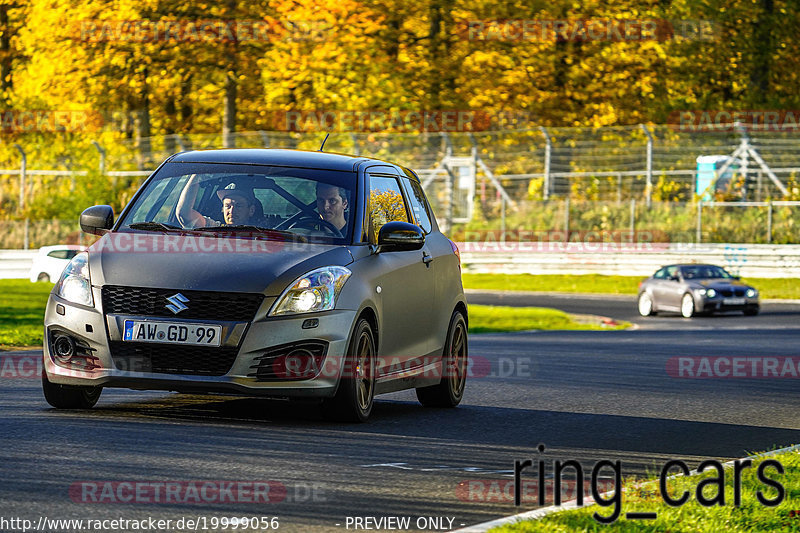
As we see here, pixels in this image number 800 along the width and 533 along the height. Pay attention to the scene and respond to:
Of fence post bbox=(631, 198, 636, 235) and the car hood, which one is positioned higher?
the car hood

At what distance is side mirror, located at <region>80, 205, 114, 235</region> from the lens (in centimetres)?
1049

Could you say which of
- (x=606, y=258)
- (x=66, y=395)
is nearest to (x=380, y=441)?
(x=66, y=395)

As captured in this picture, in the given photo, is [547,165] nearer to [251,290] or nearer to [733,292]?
[733,292]

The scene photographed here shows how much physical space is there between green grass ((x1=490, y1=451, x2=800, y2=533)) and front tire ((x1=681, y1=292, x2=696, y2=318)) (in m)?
26.0

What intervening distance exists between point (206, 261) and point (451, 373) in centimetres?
303

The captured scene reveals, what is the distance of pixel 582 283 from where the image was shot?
4403 cm

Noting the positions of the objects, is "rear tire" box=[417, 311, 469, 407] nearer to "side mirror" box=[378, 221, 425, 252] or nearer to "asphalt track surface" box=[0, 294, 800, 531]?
"asphalt track surface" box=[0, 294, 800, 531]

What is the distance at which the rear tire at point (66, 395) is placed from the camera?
10062 millimetres

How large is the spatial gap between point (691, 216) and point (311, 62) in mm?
12243

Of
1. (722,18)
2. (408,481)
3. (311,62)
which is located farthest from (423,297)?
(722,18)

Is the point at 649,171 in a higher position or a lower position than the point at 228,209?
lower

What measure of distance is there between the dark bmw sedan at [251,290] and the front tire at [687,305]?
23.0m

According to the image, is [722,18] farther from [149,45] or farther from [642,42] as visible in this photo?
[149,45]

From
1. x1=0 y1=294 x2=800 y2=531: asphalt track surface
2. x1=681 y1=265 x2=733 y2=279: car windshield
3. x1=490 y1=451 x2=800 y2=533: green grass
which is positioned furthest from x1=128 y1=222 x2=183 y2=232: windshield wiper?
x1=681 y1=265 x2=733 y2=279: car windshield
